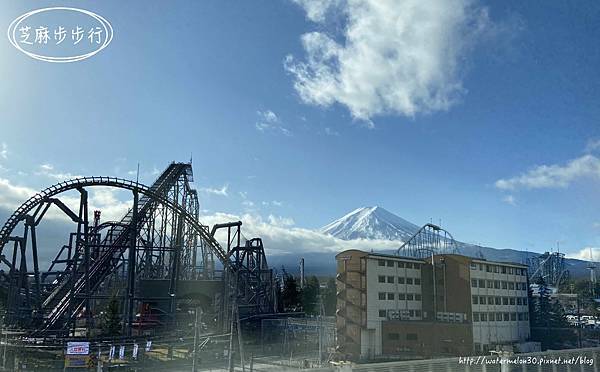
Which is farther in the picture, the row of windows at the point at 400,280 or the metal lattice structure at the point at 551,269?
the metal lattice structure at the point at 551,269

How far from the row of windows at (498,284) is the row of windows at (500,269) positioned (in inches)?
40.8

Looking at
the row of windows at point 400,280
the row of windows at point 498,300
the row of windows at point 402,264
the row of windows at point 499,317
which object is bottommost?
the row of windows at point 499,317

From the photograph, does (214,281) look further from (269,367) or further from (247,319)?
(269,367)

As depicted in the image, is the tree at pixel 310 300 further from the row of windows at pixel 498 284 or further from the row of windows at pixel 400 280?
the row of windows at pixel 498 284

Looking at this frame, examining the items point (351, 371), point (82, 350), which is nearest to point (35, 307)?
point (82, 350)

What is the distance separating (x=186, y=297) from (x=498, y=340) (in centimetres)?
3191

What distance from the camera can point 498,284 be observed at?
49750 millimetres

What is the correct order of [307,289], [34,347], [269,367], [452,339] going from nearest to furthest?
[34,347] < [269,367] < [452,339] < [307,289]

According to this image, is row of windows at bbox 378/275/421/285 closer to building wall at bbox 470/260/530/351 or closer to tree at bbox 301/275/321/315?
building wall at bbox 470/260/530/351

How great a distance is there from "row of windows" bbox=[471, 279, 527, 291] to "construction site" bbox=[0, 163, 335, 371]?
14.8 meters

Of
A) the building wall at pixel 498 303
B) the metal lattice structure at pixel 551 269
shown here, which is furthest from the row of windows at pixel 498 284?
the metal lattice structure at pixel 551 269

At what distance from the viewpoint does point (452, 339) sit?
43469 mm

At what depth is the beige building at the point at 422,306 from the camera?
43.7 m

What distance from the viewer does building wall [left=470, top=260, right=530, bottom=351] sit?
4594 centimetres
